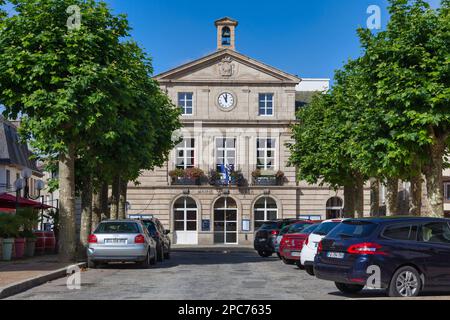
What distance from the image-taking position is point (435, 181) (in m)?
23.2

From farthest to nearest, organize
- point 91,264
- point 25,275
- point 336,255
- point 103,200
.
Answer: point 103,200 < point 91,264 < point 25,275 < point 336,255

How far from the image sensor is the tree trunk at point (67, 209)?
2522 centimetres

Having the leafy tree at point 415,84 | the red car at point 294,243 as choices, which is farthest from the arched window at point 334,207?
the leafy tree at point 415,84

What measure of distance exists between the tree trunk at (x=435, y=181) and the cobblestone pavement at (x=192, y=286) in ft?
14.1

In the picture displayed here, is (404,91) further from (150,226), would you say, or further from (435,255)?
(150,226)

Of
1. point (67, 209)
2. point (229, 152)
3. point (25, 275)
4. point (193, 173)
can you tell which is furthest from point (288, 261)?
point (229, 152)

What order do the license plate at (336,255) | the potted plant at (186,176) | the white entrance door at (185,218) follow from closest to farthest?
the license plate at (336,255), the potted plant at (186,176), the white entrance door at (185,218)

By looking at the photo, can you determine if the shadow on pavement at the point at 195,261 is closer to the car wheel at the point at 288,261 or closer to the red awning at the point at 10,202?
the car wheel at the point at 288,261

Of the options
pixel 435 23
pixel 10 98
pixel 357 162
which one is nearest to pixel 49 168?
pixel 10 98

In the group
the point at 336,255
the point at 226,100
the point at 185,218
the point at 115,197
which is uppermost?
the point at 226,100

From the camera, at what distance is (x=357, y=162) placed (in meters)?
27.0

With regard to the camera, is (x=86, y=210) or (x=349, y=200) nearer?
(x=86, y=210)

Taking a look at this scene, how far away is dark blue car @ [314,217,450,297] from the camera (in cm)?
1455

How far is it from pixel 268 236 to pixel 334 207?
24.8m
